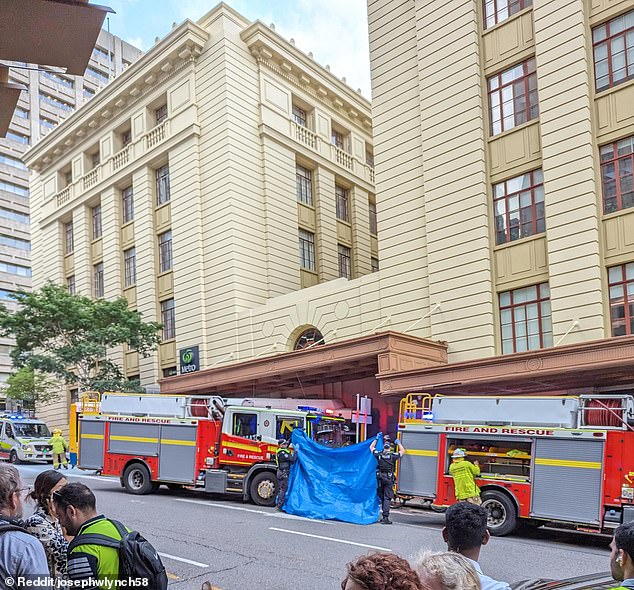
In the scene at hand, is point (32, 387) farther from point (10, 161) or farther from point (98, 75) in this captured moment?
point (98, 75)

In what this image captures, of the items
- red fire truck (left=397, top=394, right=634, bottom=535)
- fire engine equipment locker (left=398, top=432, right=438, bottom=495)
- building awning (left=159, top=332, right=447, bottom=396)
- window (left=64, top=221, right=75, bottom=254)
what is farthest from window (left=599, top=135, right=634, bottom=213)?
window (left=64, top=221, right=75, bottom=254)

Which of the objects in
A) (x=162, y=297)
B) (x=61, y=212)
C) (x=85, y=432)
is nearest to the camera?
(x=85, y=432)

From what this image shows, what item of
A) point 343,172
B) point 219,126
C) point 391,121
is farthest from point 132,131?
point 391,121

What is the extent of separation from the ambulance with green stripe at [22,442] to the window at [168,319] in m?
6.58

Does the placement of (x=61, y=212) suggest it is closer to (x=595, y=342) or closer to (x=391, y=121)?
(x=391, y=121)

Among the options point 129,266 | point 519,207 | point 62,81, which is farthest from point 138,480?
point 62,81

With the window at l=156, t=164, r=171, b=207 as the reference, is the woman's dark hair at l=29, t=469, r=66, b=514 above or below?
below

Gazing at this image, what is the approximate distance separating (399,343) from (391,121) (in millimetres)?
8354

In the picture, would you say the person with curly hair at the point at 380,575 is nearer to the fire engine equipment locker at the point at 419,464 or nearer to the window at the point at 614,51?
the fire engine equipment locker at the point at 419,464

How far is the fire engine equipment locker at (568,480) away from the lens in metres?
13.5

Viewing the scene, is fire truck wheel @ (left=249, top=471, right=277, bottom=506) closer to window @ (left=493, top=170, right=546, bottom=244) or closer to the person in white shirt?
window @ (left=493, top=170, right=546, bottom=244)

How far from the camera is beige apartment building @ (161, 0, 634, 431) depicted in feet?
64.2

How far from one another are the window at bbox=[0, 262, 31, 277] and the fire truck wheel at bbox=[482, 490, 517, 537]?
60.2 metres

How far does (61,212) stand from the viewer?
40.5 meters
